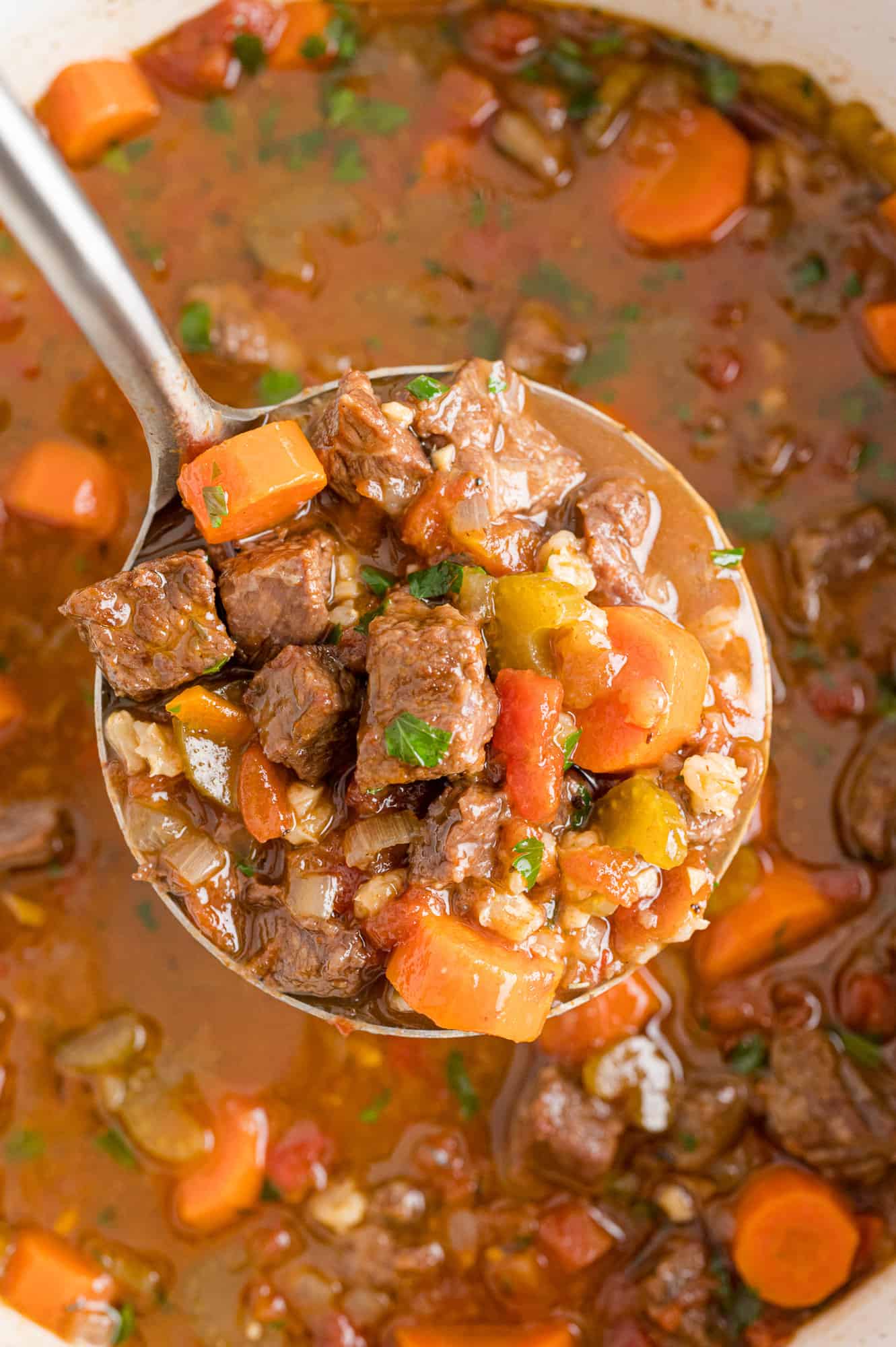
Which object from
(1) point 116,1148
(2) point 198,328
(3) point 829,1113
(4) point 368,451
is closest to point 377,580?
(4) point 368,451

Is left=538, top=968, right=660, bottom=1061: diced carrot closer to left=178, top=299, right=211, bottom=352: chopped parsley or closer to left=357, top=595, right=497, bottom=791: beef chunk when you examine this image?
left=357, top=595, right=497, bottom=791: beef chunk

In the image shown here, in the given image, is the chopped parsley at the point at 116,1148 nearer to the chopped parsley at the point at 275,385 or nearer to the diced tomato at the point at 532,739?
the diced tomato at the point at 532,739

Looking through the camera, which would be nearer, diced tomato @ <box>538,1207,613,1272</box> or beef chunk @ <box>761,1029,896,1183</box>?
beef chunk @ <box>761,1029,896,1183</box>

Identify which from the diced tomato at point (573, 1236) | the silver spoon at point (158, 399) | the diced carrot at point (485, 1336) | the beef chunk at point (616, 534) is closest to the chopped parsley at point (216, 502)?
the silver spoon at point (158, 399)

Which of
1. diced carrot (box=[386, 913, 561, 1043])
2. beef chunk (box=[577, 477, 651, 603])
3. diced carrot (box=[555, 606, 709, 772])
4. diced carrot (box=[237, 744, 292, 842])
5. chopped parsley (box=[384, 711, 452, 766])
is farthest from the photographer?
beef chunk (box=[577, 477, 651, 603])

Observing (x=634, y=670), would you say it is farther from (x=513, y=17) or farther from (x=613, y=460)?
(x=513, y=17)

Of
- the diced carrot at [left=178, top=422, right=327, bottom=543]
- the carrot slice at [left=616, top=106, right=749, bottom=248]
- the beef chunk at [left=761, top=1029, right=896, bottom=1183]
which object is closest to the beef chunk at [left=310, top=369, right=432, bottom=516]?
the diced carrot at [left=178, top=422, right=327, bottom=543]

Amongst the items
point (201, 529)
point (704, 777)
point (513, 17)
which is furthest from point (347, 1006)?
point (513, 17)

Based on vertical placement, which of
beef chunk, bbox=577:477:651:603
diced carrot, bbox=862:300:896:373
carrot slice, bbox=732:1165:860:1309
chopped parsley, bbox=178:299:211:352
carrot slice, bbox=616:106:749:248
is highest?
chopped parsley, bbox=178:299:211:352
